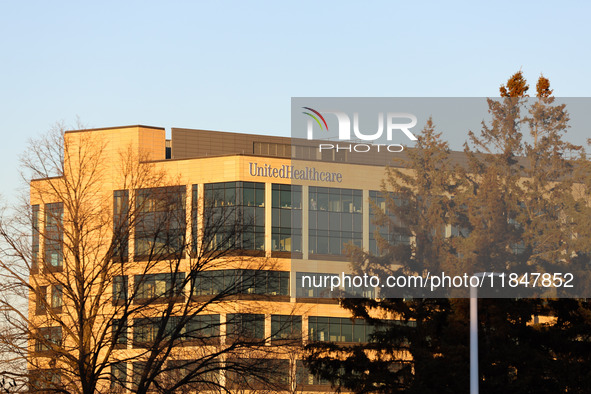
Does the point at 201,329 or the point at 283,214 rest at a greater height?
the point at 283,214

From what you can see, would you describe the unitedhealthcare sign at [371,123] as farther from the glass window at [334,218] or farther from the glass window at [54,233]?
the glass window at [334,218]

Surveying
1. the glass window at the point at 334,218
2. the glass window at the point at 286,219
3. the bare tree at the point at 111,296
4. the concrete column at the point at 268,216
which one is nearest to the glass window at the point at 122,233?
the bare tree at the point at 111,296

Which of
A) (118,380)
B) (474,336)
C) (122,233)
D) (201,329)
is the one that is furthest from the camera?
(201,329)

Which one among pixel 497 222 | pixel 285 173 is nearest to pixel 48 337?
pixel 497 222

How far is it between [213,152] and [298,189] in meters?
9.31

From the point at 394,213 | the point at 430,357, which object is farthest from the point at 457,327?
the point at 394,213

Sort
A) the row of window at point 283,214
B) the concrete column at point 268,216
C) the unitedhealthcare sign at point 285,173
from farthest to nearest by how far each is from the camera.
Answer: the concrete column at point 268,216 → the unitedhealthcare sign at point 285,173 → the row of window at point 283,214

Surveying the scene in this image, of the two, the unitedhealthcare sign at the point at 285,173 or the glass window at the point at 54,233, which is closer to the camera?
the glass window at the point at 54,233

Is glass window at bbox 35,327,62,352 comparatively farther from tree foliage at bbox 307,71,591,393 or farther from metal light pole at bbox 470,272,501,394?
metal light pole at bbox 470,272,501,394

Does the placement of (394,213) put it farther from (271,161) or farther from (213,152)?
(213,152)

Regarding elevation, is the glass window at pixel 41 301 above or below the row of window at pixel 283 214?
below

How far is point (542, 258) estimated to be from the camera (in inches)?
1184


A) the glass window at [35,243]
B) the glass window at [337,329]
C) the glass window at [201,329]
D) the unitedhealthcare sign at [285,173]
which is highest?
the unitedhealthcare sign at [285,173]

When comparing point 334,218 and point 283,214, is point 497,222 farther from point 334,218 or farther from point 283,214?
point 283,214
